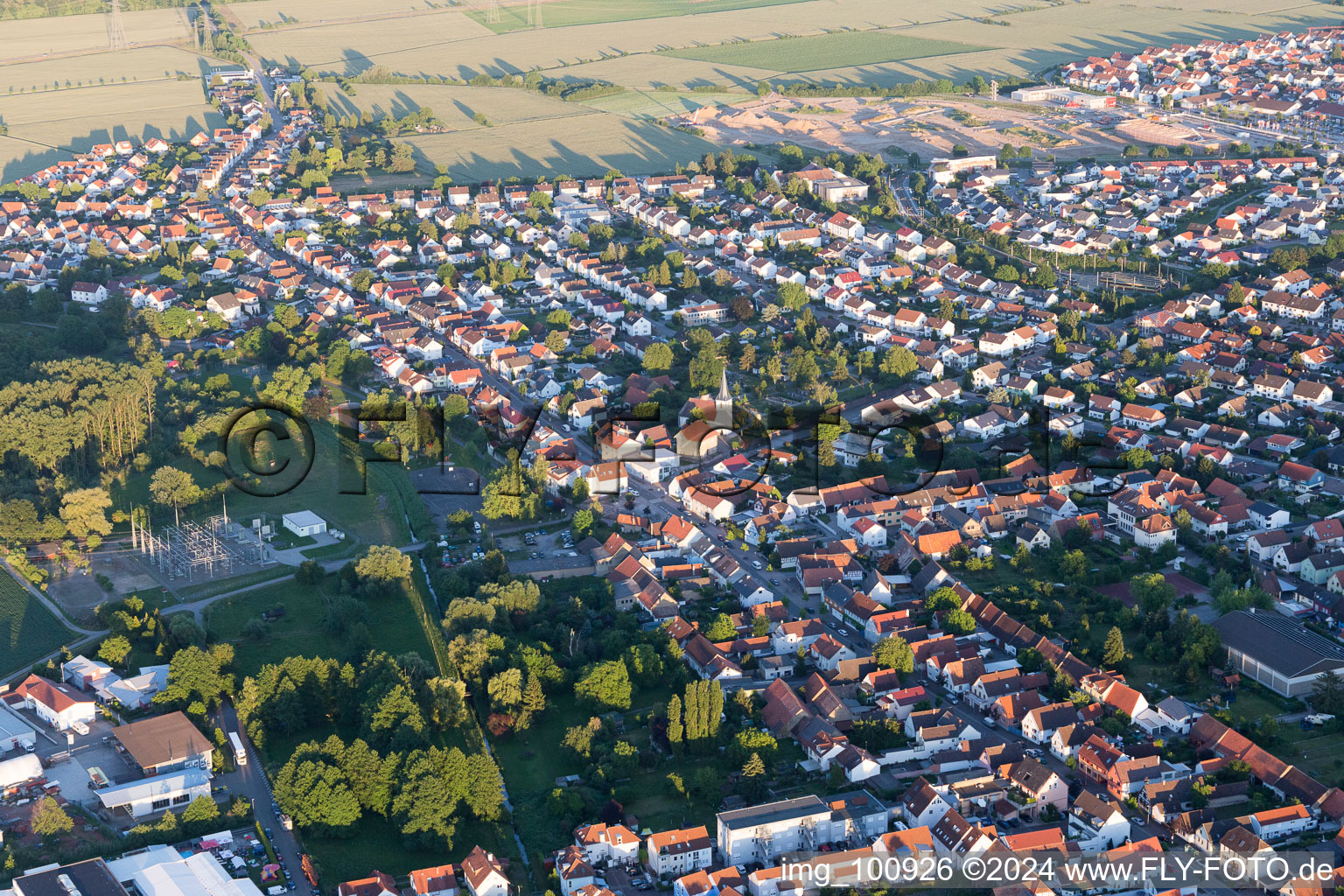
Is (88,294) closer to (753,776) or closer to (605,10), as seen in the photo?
(753,776)

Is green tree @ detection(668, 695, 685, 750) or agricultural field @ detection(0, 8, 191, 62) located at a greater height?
agricultural field @ detection(0, 8, 191, 62)

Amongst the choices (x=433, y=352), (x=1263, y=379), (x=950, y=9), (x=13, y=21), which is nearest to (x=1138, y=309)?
(x=1263, y=379)

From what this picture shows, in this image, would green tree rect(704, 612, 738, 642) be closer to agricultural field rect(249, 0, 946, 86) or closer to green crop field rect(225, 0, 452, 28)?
agricultural field rect(249, 0, 946, 86)

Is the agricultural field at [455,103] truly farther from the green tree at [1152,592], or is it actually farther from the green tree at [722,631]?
the green tree at [1152,592]

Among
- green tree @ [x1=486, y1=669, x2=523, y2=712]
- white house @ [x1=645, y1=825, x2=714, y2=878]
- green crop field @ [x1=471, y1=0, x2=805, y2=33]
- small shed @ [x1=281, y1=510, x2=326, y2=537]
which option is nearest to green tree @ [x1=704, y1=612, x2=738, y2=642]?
green tree @ [x1=486, y1=669, x2=523, y2=712]

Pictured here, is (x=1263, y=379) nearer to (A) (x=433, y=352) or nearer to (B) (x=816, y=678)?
(B) (x=816, y=678)
